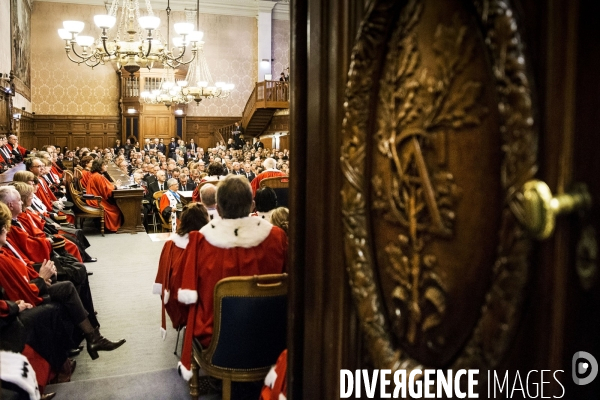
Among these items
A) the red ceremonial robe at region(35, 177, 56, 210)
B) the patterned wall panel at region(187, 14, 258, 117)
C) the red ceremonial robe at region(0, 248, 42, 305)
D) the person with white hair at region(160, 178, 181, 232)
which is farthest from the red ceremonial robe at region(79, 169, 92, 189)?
the patterned wall panel at region(187, 14, 258, 117)

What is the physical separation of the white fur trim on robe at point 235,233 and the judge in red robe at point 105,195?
7169 millimetres

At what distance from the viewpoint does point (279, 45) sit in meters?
22.2

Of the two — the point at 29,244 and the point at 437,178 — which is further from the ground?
the point at 437,178

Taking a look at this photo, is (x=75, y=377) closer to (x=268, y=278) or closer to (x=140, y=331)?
(x=140, y=331)

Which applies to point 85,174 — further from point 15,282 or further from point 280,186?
point 15,282

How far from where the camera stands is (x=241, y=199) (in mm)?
3061

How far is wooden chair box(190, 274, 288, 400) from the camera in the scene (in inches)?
103

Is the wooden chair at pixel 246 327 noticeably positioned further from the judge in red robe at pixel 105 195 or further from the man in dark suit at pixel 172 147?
the man in dark suit at pixel 172 147

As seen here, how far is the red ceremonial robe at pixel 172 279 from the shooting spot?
330 centimetres

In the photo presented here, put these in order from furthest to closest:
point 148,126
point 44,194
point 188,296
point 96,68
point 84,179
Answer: point 148,126
point 96,68
point 84,179
point 44,194
point 188,296

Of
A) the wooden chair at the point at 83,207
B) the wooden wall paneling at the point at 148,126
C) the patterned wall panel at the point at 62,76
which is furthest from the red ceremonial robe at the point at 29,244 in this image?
the patterned wall panel at the point at 62,76

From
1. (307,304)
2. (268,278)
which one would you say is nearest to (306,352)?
(307,304)

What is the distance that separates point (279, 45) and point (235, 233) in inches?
796

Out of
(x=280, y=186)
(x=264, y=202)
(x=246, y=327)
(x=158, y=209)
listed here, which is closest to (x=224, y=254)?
(x=246, y=327)
